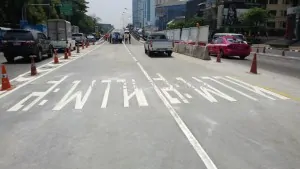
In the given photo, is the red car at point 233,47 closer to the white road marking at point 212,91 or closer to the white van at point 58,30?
the white road marking at point 212,91

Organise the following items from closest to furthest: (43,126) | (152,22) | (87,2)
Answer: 1. (43,126)
2. (87,2)
3. (152,22)

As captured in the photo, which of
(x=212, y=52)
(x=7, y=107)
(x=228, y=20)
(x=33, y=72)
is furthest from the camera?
(x=228, y=20)

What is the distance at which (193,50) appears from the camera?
88.8ft

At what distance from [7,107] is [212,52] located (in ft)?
69.4

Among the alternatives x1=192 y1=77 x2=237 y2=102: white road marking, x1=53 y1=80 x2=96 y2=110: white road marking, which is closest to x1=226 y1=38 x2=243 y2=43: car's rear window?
x1=192 y1=77 x2=237 y2=102: white road marking

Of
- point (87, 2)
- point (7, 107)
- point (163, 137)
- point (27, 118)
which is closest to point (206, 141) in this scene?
point (163, 137)

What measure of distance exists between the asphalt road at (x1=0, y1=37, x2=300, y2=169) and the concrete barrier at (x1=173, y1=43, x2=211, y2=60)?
12.0 m

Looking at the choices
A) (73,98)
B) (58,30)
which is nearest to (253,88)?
(73,98)

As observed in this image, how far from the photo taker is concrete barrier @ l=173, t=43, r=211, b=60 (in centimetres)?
2428

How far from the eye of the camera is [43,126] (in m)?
7.11

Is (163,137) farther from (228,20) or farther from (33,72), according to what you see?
(228,20)

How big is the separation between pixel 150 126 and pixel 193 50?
20542 millimetres

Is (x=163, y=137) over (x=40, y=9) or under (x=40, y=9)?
under

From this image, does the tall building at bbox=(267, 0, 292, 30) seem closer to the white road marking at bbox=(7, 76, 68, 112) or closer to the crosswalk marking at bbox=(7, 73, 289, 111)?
the crosswalk marking at bbox=(7, 73, 289, 111)
